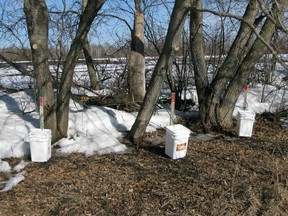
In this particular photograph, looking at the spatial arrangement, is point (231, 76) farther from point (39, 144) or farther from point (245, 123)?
point (39, 144)

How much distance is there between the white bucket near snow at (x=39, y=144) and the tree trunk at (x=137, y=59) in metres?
3.23

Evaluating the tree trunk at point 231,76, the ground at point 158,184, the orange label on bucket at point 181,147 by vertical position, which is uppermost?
the tree trunk at point 231,76

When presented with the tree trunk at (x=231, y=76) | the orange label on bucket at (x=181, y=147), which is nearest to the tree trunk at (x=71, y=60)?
the orange label on bucket at (x=181, y=147)

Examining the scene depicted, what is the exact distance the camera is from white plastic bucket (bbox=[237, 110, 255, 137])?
19.2 ft

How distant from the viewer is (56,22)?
22.0 feet

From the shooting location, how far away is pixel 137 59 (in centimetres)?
737

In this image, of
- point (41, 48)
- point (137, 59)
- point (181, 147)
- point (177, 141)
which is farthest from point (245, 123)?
point (41, 48)

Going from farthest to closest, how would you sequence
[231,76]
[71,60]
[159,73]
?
[231,76] < [159,73] < [71,60]

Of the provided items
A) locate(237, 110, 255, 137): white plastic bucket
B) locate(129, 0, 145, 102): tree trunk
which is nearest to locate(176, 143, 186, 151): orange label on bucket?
locate(237, 110, 255, 137): white plastic bucket

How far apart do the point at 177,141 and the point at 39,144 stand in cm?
208

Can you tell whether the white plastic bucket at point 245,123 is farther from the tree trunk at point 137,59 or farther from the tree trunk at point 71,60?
the tree trunk at point 71,60

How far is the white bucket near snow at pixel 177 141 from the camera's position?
4.71 meters

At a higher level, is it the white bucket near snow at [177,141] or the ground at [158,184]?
the white bucket near snow at [177,141]

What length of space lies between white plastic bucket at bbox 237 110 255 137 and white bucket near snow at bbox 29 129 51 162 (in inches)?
140
